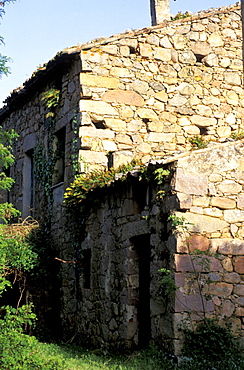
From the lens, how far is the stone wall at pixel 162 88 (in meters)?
11.2

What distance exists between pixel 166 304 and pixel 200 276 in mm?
610

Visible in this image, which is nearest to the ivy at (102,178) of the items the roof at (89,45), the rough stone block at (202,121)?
the rough stone block at (202,121)

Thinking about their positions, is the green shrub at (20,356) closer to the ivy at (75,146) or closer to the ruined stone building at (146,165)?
the ruined stone building at (146,165)

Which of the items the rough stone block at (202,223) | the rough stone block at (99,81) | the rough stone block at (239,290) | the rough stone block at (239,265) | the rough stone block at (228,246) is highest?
the rough stone block at (99,81)

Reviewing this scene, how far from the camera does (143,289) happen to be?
29.8 ft

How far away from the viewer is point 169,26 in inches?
461

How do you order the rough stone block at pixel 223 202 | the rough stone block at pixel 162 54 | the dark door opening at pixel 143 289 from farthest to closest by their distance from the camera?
the rough stone block at pixel 162 54 → the dark door opening at pixel 143 289 → the rough stone block at pixel 223 202

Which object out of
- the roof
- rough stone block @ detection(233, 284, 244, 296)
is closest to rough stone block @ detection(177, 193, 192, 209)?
rough stone block @ detection(233, 284, 244, 296)

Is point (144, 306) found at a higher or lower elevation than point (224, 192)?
lower

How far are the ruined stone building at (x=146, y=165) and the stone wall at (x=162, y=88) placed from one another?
21 millimetres

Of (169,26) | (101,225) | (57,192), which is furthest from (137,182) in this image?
(169,26)

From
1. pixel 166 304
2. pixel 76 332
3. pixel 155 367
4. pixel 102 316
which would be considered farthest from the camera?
pixel 76 332

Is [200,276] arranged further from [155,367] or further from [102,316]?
[102,316]

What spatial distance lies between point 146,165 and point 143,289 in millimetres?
1979
